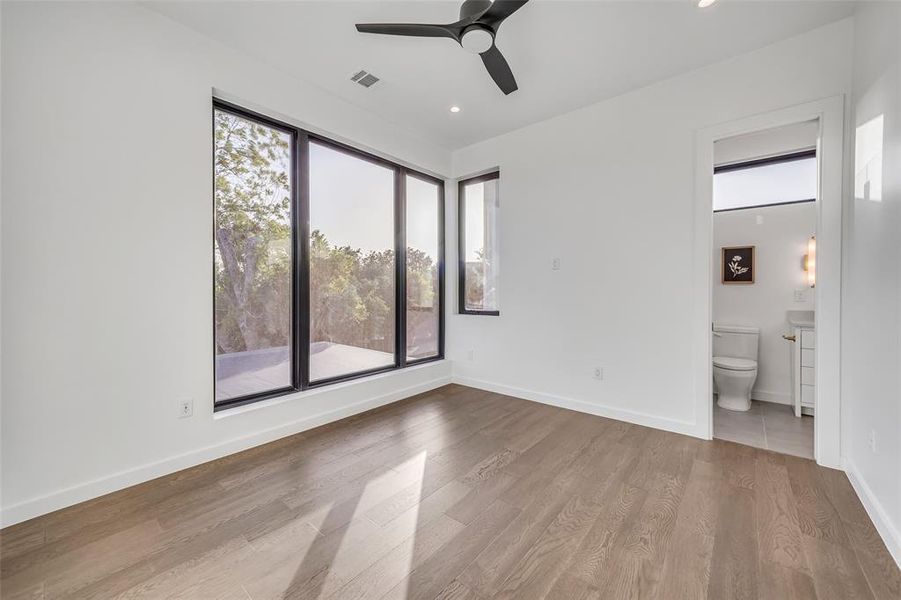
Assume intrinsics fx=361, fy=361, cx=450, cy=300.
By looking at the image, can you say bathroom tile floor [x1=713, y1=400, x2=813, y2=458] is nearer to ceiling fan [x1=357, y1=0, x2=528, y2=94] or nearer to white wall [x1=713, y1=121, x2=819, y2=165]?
white wall [x1=713, y1=121, x2=819, y2=165]

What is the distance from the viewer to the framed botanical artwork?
12.3 feet

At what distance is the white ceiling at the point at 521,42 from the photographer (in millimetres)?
2150

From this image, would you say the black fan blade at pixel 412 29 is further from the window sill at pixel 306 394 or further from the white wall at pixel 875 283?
the window sill at pixel 306 394

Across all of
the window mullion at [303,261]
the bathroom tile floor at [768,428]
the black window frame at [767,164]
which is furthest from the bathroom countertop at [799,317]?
the window mullion at [303,261]

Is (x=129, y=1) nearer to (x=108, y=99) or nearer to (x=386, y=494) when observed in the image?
(x=108, y=99)

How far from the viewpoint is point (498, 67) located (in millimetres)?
2135

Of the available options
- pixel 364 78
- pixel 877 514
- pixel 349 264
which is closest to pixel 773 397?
pixel 877 514

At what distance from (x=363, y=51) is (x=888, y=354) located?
3442 mm

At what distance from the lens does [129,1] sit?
6.89 ft

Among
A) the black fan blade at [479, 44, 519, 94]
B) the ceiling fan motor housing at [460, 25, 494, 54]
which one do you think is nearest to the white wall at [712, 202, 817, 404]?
the black fan blade at [479, 44, 519, 94]

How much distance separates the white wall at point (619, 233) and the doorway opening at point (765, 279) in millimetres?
816

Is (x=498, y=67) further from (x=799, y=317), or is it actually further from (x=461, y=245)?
(x=799, y=317)

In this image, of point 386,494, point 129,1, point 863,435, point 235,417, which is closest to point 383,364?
point 235,417

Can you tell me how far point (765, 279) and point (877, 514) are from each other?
2586 millimetres
